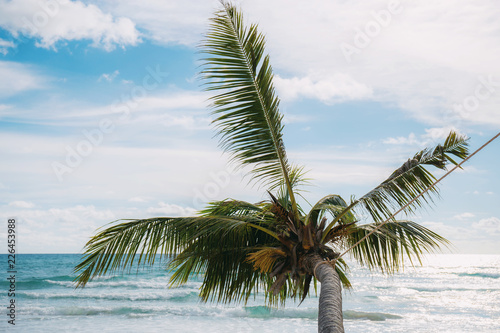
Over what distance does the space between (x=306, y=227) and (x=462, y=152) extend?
2384 mm

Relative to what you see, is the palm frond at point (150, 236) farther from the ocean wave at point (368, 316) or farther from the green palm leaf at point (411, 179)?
the ocean wave at point (368, 316)

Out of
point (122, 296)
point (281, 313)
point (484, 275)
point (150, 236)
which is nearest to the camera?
point (150, 236)

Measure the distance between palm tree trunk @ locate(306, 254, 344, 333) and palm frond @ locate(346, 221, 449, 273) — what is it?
1.31 m

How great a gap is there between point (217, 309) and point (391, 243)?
1357cm

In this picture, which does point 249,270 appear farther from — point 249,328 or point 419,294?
point 419,294

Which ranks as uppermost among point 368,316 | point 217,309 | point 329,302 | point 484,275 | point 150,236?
point 150,236

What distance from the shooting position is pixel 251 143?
5.66 meters

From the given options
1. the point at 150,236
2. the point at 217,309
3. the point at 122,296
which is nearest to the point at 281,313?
the point at 217,309

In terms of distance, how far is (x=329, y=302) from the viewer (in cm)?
365

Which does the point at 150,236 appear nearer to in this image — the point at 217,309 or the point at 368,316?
the point at 217,309

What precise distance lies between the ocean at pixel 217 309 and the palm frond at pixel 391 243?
9697 millimetres

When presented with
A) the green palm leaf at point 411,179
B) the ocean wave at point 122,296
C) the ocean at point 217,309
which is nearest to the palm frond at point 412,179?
the green palm leaf at point 411,179

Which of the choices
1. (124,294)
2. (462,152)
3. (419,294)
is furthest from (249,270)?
(419,294)

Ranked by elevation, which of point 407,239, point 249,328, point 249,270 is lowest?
point 249,328
